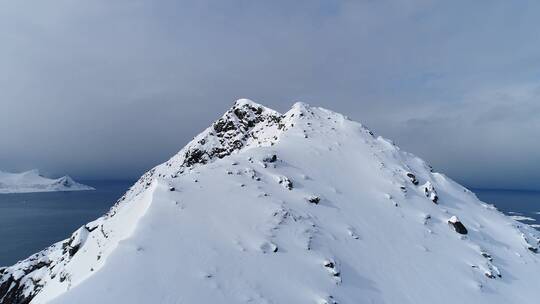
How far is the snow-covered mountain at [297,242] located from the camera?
59.2 feet

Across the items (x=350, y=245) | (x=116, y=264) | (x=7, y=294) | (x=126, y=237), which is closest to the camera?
(x=116, y=264)

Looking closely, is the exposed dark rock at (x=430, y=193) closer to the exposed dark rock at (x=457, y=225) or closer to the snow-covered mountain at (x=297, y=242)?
the snow-covered mountain at (x=297, y=242)

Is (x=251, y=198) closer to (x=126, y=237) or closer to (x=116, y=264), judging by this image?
(x=126, y=237)

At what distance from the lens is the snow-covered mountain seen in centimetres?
1803

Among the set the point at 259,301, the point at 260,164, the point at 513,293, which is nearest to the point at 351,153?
the point at 260,164

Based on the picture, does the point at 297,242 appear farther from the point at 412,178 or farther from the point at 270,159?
the point at 412,178

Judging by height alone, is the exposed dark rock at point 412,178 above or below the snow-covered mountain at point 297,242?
above

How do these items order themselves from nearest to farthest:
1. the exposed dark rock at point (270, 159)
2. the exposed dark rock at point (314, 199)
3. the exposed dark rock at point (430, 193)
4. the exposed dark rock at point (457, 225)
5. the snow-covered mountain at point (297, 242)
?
the snow-covered mountain at point (297, 242)
the exposed dark rock at point (314, 199)
the exposed dark rock at point (457, 225)
the exposed dark rock at point (270, 159)
the exposed dark rock at point (430, 193)

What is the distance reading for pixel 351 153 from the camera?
40938 mm

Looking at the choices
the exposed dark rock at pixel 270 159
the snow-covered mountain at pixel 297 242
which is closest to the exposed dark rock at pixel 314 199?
the snow-covered mountain at pixel 297 242

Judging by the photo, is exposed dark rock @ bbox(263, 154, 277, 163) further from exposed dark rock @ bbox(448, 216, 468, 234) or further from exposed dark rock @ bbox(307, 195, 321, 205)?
exposed dark rock @ bbox(448, 216, 468, 234)

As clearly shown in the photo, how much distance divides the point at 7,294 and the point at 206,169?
87.8ft

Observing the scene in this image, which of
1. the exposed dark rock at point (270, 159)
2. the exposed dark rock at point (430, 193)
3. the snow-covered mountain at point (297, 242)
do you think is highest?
the exposed dark rock at point (430, 193)

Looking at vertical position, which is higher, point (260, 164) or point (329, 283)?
point (260, 164)
